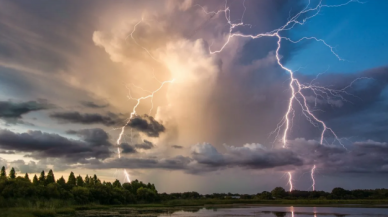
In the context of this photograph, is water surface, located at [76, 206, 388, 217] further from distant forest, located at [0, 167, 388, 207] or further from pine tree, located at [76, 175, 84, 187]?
pine tree, located at [76, 175, 84, 187]

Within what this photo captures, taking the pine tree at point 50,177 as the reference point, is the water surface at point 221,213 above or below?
below

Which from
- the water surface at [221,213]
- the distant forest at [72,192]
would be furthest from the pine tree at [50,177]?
the water surface at [221,213]

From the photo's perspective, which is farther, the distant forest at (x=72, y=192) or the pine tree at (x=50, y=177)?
the pine tree at (x=50, y=177)

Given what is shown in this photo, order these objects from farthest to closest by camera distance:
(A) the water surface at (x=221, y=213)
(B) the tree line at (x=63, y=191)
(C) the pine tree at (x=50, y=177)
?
(C) the pine tree at (x=50, y=177) < (B) the tree line at (x=63, y=191) < (A) the water surface at (x=221, y=213)

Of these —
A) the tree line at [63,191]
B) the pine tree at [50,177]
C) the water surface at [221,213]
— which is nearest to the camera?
the water surface at [221,213]

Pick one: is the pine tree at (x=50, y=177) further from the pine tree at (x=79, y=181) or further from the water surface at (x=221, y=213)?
the water surface at (x=221, y=213)

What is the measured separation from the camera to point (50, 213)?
5300 centimetres

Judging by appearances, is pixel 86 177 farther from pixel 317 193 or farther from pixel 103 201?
pixel 317 193

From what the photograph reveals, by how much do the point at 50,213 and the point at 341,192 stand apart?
173103 millimetres

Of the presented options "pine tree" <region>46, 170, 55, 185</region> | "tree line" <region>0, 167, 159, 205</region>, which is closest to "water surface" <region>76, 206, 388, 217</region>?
"tree line" <region>0, 167, 159, 205</region>

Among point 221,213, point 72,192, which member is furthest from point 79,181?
point 221,213

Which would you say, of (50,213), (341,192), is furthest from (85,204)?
(341,192)

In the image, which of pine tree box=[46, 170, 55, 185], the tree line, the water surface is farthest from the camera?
pine tree box=[46, 170, 55, 185]

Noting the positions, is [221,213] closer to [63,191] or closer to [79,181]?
[63,191]
